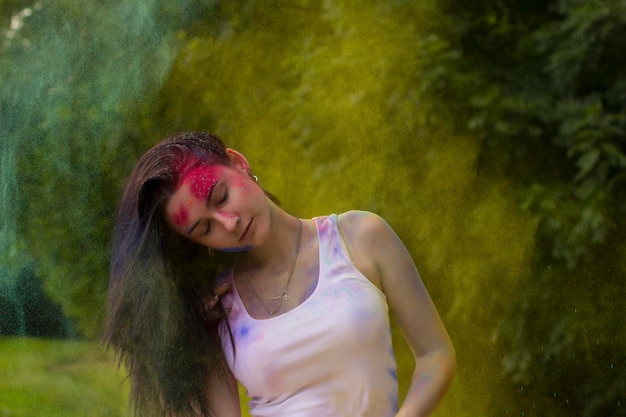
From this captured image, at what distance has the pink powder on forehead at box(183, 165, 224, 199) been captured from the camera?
170cm

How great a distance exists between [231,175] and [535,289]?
1.01m

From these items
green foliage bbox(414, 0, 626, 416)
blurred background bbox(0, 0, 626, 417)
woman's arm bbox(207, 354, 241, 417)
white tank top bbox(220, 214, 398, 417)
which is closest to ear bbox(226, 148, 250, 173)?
white tank top bbox(220, 214, 398, 417)

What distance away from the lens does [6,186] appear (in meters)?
2.41

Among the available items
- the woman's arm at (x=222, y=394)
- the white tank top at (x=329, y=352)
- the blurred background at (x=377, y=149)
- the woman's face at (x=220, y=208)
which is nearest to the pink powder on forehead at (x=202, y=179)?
the woman's face at (x=220, y=208)

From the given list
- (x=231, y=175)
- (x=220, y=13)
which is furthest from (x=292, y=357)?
(x=220, y=13)

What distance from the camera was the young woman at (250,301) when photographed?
1.71 metres

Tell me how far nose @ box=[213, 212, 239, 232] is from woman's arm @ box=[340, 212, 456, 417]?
22 cm

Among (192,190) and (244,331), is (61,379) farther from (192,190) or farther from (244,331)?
(192,190)

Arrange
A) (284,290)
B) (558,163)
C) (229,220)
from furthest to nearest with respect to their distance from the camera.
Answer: (558,163) < (284,290) < (229,220)

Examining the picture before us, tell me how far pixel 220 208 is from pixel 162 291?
20cm

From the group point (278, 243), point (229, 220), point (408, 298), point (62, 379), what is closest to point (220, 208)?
point (229, 220)

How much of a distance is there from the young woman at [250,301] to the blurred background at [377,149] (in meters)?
0.62

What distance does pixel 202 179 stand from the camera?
5.58 feet

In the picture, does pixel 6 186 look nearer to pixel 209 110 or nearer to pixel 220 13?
pixel 209 110
